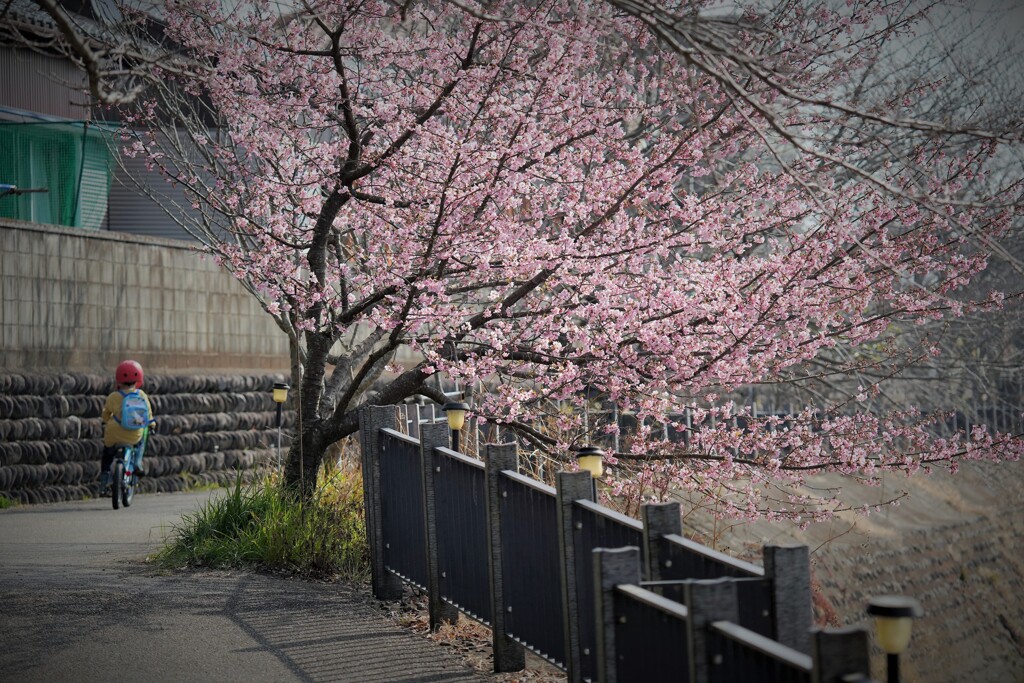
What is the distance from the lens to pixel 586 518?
5.78 m

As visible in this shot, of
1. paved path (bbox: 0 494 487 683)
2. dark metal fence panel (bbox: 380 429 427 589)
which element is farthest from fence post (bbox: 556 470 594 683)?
dark metal fence panel (bbox: 380 429 427 589)

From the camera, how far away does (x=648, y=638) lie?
4.59 meters

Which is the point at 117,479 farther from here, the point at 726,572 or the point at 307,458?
the point at 726,572

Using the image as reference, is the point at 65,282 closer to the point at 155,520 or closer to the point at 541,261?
the point at 155,520

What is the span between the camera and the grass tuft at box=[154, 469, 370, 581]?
949cm

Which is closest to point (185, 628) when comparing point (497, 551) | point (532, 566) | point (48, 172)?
point (497, 551)

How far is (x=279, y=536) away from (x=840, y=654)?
6876 mm

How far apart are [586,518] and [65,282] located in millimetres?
11858

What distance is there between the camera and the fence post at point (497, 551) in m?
6.86

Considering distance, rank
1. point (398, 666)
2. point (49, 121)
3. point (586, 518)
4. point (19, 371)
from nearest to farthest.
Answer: point (586, 518) < point (398, 666) < point (19, 371) < point (49, 121)

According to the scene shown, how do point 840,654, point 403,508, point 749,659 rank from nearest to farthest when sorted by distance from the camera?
point 840,654 → point 749,659 → point 403,508

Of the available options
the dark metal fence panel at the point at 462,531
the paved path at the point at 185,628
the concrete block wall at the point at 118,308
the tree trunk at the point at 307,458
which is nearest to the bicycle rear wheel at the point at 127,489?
the concrete block wall at the point at 118,308

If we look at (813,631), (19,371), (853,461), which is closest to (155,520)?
(19,371)

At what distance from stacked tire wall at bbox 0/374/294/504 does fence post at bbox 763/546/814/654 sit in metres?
8.97
